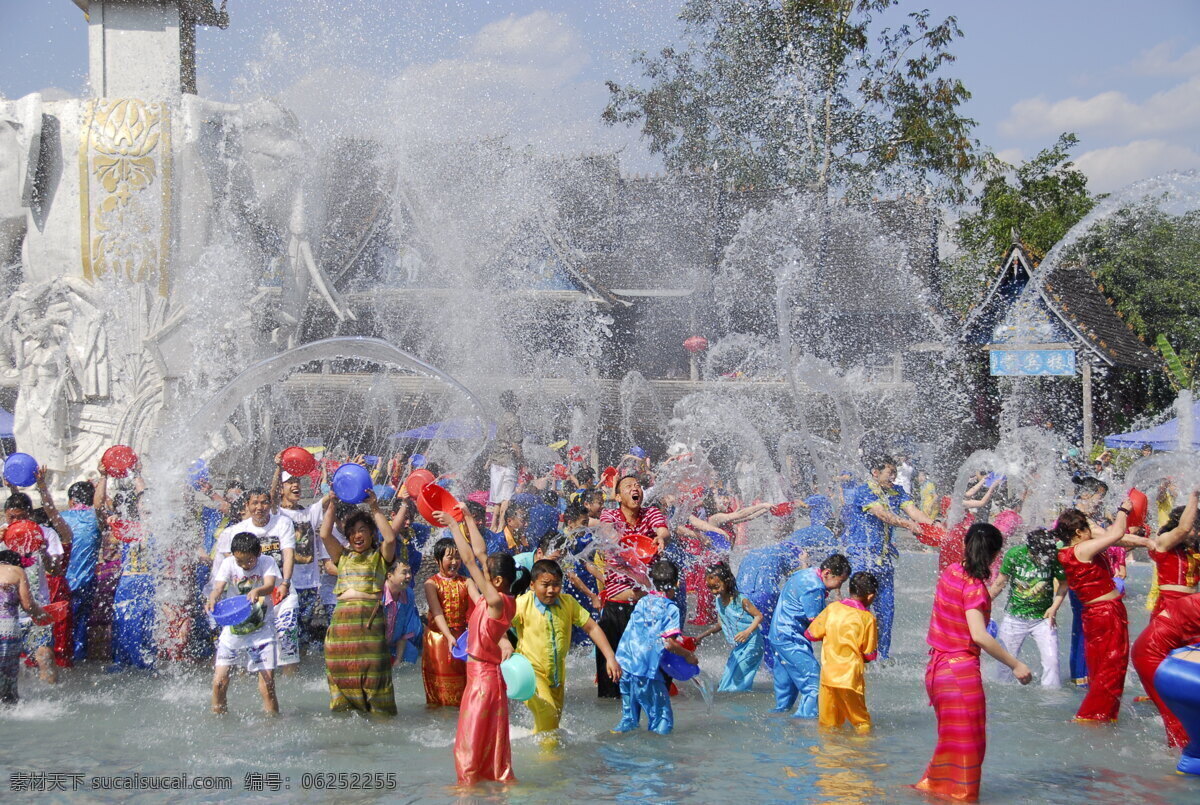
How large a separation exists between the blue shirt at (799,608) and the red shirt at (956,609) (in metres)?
1.73

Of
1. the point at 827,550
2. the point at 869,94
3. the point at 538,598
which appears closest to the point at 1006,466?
the point at 827,550

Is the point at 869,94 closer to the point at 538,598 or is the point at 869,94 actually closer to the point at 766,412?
the point at 766,412

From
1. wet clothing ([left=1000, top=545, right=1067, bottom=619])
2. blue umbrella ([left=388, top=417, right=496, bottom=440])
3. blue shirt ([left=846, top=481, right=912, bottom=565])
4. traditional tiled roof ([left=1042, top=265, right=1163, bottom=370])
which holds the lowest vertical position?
wet clothing ([left=1000, top=545, right=1067, bottom=619])

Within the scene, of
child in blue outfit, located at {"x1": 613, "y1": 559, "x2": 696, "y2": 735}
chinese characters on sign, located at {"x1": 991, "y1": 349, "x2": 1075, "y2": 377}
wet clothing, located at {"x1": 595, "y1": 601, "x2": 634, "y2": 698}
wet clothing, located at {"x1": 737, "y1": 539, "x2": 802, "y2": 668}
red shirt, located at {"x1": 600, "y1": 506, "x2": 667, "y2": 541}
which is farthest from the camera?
chinese characters on sign, located at {"x1": 991, "y1": 349, "x2": 1075, "y2": 377}

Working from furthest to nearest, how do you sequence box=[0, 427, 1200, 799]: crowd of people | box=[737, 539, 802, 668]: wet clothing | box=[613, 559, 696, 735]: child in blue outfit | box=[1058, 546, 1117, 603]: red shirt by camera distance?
box=[737, 539, 802, 668]: wet clothing < box=[1058, 546, 1117, 603]: red shirt < box=[613, 559, 696, 735]: child in blue outfit < box=[0, 427, 1200, 799]: crowd of people

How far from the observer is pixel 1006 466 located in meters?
14.8

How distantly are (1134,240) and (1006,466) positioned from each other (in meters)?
11.6

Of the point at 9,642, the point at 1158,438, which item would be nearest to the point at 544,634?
the point at 9,642

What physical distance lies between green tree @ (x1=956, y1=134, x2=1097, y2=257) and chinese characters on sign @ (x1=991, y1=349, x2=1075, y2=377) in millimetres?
7749

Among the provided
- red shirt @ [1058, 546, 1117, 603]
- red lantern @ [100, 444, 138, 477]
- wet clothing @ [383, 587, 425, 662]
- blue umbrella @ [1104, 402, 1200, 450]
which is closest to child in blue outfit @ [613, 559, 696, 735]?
wet clothing @ [383, 587, 425, 662]

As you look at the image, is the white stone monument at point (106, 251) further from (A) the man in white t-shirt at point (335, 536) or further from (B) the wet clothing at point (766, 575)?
(B) the wet clothing at point (766, 575)

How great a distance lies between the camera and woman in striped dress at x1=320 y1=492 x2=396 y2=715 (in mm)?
6691

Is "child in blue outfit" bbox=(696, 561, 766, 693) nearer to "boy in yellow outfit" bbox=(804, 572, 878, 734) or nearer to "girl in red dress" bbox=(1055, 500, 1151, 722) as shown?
"boy in yellow outfit" bbox=(804, 572, 878, 734)

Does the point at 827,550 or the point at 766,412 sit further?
the point at 766,412
